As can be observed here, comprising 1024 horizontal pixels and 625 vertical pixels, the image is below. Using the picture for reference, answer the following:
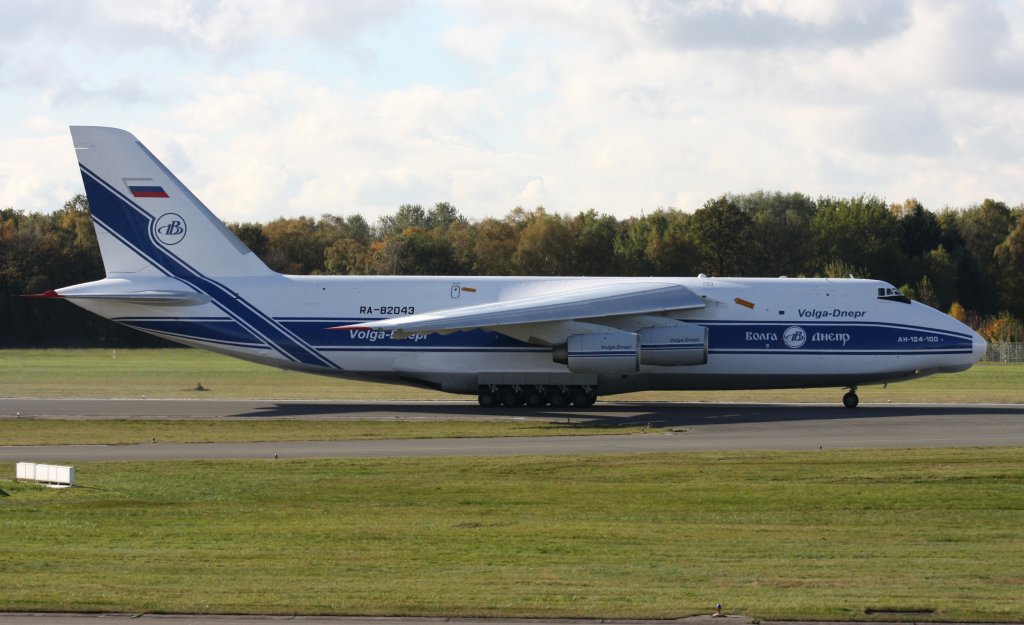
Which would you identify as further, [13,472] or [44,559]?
[13,472]

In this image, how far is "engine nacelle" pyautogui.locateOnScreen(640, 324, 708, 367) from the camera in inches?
1435

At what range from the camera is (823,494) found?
20062 mm

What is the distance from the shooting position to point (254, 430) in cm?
3122

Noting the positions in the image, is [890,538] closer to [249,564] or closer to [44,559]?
[249,564]

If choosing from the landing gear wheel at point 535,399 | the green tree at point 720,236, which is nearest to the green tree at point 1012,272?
the green tree at point 720,236

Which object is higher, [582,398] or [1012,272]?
[1012,272]

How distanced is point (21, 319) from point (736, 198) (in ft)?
207

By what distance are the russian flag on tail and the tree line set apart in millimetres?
39529

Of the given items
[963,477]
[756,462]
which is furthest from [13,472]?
[963,477]

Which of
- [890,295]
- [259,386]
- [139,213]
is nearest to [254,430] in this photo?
[139,213]

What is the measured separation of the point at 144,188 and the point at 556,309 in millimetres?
13175

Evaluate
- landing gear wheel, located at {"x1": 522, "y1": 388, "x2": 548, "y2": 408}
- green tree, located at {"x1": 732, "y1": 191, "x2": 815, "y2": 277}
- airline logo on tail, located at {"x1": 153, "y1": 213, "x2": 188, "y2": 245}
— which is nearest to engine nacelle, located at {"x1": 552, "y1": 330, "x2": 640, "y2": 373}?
landing gear wheel, located at {"x1": 522, "y1": 388, "x2": 548, "y2": 408}

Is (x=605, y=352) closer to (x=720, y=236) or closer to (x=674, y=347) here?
(x=674, y=347)

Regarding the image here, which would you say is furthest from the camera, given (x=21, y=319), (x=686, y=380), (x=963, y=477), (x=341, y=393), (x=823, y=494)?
(x=21, y=319)
